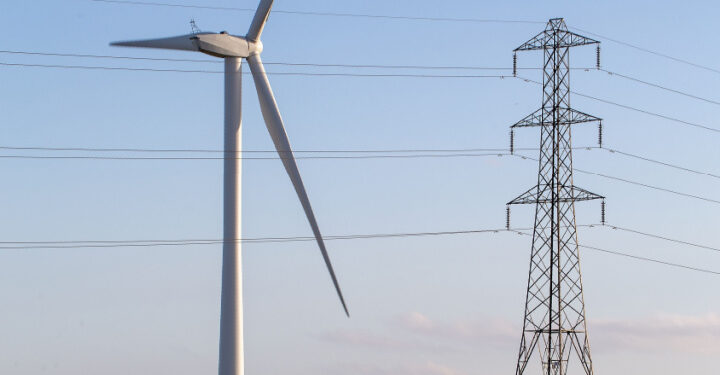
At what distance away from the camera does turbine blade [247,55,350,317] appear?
70.1m

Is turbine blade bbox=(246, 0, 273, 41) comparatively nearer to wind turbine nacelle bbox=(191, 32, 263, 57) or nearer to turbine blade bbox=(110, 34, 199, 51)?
wind turbine nacelle bbox=(191, 32, 263, 57)

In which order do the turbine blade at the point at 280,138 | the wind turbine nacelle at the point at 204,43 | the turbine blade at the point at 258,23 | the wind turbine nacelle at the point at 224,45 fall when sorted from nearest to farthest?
the turbine blade at the point at 280,138
the wind turbine nacelle at the point at 204,43
the wind turbine nacelle at the point at 224,45
the turbine blade at the point at 258,23

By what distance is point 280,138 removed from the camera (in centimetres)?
7212

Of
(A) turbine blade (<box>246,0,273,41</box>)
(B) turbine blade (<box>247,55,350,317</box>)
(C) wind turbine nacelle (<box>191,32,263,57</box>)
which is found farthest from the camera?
(A) turbine blade (<box>246,0,273,41</box>)

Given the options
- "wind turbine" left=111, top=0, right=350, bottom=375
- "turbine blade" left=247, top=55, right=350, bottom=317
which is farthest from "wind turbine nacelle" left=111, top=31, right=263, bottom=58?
"turbine blade" left=247, top=55, right=350, bottom=317

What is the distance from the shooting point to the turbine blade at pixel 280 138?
70.1 meters

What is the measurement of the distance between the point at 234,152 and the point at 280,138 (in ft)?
9.47

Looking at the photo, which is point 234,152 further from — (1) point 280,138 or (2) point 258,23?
(2) point 258,23

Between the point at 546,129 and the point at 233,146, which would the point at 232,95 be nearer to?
the point at 233,146

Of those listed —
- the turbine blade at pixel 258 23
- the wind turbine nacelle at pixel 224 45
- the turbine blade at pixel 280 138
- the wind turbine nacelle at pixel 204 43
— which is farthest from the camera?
the turbine blade at pixel 258 23

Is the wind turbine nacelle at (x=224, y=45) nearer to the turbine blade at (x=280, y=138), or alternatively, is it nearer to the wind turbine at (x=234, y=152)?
the wind turbine at (x=234, y=152)

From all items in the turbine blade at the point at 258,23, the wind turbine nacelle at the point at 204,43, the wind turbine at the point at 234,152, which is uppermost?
the turbine blade at the point at 258,23

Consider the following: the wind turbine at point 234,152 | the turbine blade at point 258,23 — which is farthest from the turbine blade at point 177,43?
the turbine blade at point 258,23

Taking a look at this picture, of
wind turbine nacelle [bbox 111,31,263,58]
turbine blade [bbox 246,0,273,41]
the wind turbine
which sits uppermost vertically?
turbine blade [bbox 246,0,273,41]
